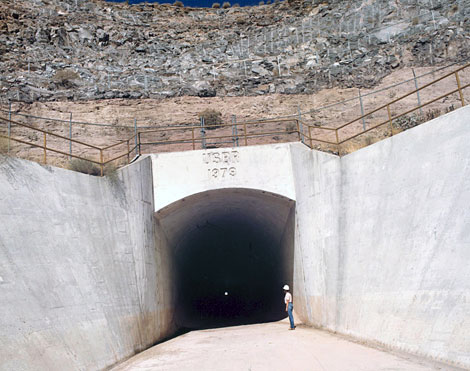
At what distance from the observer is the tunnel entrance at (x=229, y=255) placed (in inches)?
673

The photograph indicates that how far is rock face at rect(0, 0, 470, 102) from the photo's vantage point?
108 feet

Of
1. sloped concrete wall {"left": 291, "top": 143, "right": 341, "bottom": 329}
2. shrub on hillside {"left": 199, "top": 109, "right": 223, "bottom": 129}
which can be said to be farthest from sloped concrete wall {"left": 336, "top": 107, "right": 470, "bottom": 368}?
shrub on hillside {"left": 199, "top": 109, "right": 223, "bottom": 129}

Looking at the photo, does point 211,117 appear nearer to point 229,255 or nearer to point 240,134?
point 240,134

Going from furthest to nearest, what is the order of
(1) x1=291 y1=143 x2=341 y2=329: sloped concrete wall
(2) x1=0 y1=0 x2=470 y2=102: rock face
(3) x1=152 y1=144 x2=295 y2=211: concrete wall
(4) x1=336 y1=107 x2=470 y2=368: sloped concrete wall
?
(2) x1=0 y1=0 x2=470 y2=102: rock face → (3) x1=152 y1=144 x2=295 y2=211: concrete wall → (1) x1=291 y1=143 x2=341 y2=329: sloped concrete wall → (4) x1=336 y1=107 x2=470 y2=368: sloped concrete wall

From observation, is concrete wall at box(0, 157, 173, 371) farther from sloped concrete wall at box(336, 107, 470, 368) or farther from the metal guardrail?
sloped concrete wall at box(336, 107, 470, 368)

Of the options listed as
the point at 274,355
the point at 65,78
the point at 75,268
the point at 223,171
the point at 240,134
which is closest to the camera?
the point at 274,355

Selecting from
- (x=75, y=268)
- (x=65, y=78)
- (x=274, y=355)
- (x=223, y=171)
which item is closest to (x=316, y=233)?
(x=223, y=171)

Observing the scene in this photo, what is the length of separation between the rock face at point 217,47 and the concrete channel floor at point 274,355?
75.1 ft

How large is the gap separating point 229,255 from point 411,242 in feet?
54.7

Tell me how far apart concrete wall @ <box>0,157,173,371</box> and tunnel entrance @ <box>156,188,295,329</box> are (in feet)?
6.54

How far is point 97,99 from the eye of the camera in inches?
1281

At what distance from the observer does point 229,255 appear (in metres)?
26.8

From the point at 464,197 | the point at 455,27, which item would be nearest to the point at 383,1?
the point at 455,27

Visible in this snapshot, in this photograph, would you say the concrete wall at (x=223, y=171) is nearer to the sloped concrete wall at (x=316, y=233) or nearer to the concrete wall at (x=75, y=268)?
the sloped concrete wall at (x=316, y=233)
